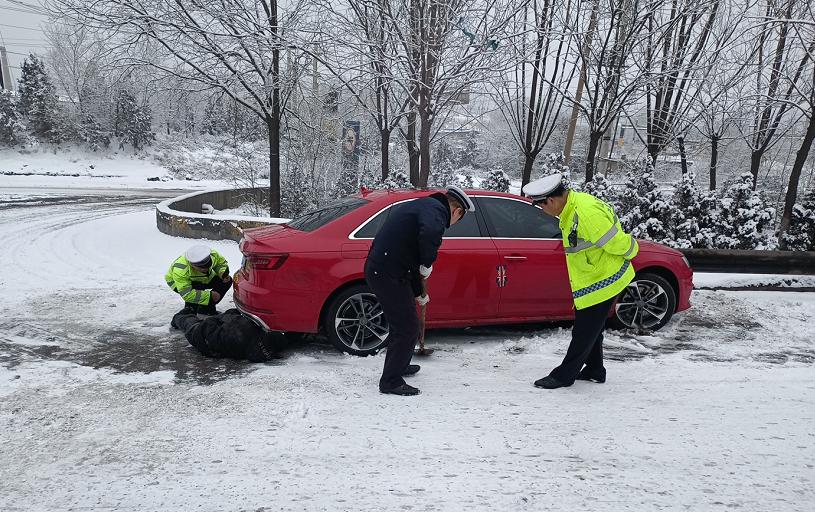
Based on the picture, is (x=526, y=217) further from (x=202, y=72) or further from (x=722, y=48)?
(x=722, y=48)

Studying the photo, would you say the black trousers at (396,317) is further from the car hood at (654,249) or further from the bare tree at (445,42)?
the bare tree at (445,42)

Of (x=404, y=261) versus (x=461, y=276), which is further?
(x=461, y=276)

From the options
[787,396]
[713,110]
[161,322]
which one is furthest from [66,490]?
[713,110]

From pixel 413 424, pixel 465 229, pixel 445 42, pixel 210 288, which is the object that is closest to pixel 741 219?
pixel 445 42

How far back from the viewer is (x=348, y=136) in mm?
15625

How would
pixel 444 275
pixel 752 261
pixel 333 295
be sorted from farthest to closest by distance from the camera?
1. pixel 752 261
2. pixel 444 275
3. pixel 333 295

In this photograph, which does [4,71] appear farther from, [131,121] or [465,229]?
[465,229]

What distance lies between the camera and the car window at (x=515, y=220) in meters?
5.03

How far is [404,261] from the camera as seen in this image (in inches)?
144

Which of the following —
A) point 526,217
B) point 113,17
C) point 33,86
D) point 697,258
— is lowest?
point 697,258

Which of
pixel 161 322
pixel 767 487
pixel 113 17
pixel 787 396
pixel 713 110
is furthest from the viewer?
pixel 713 110

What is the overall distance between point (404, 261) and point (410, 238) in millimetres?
164

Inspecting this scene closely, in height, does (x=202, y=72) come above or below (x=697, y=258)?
above

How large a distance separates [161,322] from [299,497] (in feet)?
12.1
